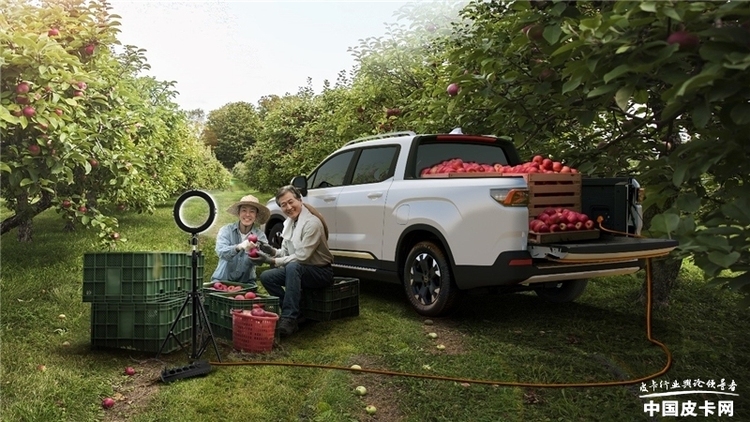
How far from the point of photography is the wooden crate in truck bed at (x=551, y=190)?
509cm

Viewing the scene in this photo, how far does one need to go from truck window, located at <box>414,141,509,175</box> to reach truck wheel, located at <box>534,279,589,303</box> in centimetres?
158

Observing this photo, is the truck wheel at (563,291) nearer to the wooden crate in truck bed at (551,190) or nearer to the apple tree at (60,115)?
the wooden crate in truck bed at (551,190)

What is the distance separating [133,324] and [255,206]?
66.0 inches

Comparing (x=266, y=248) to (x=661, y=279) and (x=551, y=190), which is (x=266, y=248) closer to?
(x=551, y=190)

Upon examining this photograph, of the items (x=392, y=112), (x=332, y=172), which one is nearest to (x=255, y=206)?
(x=332, y=172)

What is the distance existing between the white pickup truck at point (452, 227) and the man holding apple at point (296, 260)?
95cm

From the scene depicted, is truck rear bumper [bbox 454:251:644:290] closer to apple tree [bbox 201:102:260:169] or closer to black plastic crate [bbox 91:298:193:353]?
black plastic crate [bbox 91:298:193:353]

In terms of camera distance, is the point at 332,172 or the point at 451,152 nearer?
the point at 451,152

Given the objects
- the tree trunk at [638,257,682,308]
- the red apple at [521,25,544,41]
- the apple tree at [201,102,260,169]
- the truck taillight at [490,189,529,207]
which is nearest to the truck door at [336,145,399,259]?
the truck taillight at [490,189,529,207]

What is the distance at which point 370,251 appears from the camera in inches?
259

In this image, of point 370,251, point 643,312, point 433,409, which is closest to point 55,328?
point 370,251

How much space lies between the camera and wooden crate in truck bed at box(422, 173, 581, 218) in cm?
509

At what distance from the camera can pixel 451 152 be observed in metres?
6.33

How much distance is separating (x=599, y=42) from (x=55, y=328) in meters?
4.94
